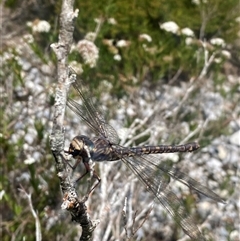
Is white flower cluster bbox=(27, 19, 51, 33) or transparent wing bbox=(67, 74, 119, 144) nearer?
transparent wing bbox=(67, 74, 119, 144)

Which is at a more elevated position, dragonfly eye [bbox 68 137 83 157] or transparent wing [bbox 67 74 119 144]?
transparent wing [bbox 67 74 119 144]

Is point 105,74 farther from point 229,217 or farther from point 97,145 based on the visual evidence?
point 97,145

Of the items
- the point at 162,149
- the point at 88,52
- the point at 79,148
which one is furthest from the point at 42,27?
the point at 79,148

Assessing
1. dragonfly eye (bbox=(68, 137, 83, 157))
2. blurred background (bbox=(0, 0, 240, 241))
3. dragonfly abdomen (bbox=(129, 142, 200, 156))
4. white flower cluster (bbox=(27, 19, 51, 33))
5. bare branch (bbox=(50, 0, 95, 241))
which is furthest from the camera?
white flower cluster (bbox=(27, 19, 51, 33))

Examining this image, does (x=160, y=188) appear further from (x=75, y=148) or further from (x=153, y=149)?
(x=75, y=148)

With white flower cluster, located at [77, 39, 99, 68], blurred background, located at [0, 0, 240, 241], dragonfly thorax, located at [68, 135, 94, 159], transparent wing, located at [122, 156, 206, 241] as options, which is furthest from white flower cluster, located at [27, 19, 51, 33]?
dragonfly thorax, located at [68, 135, 94, 159]

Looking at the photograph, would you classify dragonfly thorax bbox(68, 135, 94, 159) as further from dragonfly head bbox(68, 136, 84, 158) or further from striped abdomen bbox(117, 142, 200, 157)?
striped abdomen bbox(117, 142, 200, 157)
